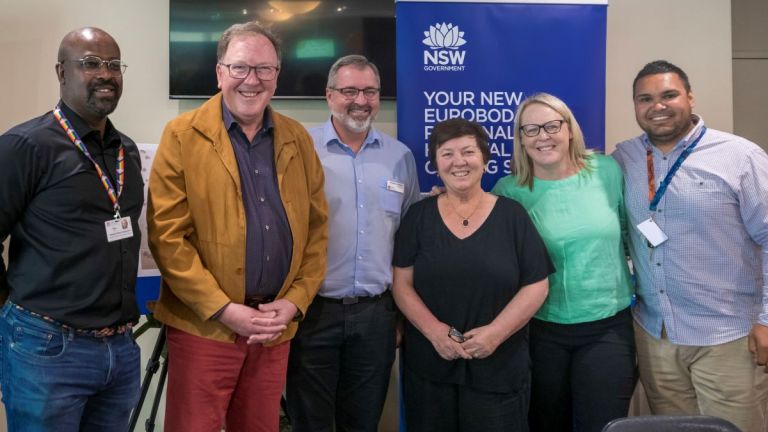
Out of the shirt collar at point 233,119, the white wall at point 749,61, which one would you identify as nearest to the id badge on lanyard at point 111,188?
the shirt collar at point 233,119

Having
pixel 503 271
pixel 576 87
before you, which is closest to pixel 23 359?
pixel 503 271

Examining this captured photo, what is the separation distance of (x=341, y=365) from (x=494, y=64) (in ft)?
5.69

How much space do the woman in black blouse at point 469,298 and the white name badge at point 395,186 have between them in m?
0.22

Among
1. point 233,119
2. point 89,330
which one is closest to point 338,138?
point 233,119

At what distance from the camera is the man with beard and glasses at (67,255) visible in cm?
153

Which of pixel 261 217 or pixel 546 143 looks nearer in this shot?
pixel 261 217

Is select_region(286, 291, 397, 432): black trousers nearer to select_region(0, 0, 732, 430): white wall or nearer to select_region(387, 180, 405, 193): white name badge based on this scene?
select_region(387, 180, 405, 193): white name badge

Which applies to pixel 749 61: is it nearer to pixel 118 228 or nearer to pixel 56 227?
pixel 118 228

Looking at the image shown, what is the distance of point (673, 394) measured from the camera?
218 centimetres

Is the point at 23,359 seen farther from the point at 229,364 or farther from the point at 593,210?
the point at 593,210

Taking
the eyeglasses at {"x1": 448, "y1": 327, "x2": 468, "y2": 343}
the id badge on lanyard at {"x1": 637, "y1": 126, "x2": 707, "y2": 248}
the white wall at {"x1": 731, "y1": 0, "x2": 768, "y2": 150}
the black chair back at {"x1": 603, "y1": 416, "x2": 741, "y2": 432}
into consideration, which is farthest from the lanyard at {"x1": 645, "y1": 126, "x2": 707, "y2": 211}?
the white wall at {"x1": 731, "y1": 0, "x2": 768, "y2": 150}

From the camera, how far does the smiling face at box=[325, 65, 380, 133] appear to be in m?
2.28

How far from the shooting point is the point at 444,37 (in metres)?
2.83

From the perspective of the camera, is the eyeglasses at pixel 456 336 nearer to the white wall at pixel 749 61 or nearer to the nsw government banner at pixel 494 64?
the nsw government banner at pixel 494 64
